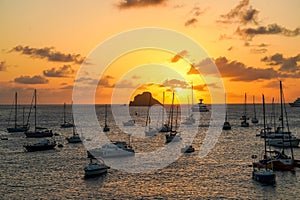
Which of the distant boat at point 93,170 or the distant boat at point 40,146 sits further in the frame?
the distant boat at point 40,146

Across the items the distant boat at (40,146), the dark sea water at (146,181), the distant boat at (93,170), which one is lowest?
the dark sea water at (146,181)

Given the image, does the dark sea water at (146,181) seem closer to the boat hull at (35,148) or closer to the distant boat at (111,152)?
A: the distant boat at (111,152)

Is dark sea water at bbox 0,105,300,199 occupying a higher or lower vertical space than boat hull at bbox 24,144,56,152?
lower

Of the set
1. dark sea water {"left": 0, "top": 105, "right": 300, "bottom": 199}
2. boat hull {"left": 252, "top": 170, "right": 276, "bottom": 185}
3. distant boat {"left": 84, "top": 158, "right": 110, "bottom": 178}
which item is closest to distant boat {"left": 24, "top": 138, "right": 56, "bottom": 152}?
dark sea water {"left": 0, "top": 105, "right": 300, "bottom": 199}

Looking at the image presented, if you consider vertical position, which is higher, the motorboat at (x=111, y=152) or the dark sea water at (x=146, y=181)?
the motorboat at (x=111, y=152)

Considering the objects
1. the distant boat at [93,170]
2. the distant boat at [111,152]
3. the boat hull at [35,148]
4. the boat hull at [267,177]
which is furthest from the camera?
the boat hull at [35,148]

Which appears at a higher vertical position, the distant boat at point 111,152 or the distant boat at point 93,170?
the distant boat at point 111,152

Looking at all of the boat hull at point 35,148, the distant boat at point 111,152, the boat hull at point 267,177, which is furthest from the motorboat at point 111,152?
the boat hull at point 267,177

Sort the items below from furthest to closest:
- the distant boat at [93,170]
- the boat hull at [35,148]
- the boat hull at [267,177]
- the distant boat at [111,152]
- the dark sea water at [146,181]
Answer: the boat hull at [35,148] < the distant boat at [111,152] < the distant boat at [93,170] < the boat hull at [267,177] < the dark sea water at [146,181]

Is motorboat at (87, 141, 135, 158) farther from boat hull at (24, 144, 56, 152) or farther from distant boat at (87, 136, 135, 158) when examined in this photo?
boat hull at (24, 144, 56, 152)

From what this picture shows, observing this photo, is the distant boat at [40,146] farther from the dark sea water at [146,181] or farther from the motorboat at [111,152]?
the motorboat at [111,152]

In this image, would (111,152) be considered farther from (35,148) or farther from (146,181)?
(146,181)

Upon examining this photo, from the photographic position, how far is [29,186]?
6450 cm

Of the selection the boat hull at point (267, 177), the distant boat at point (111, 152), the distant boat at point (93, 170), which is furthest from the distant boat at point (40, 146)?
the boat hull at point (267, 177)
